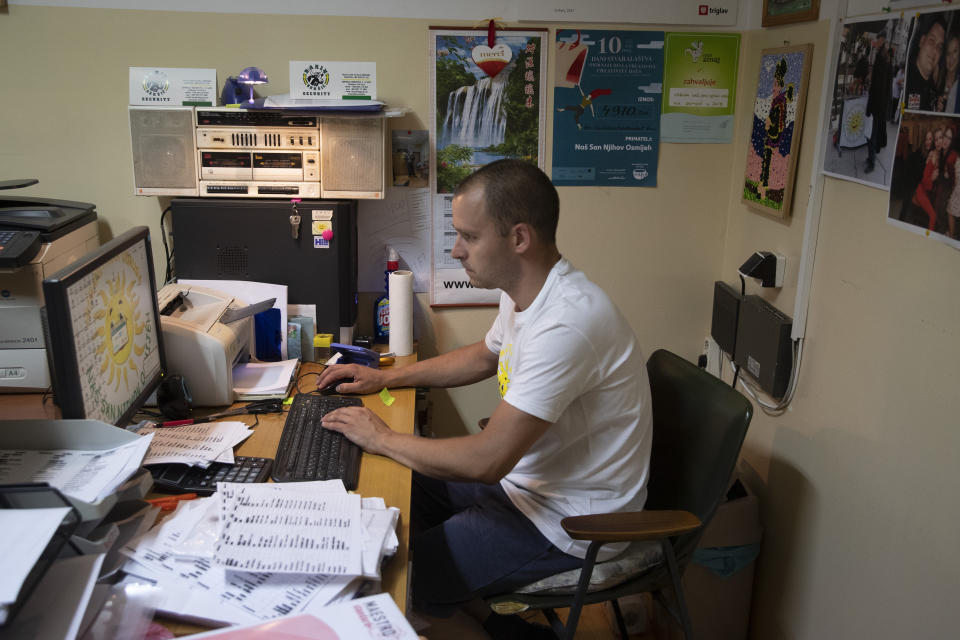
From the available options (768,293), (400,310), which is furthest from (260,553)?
(768,293)

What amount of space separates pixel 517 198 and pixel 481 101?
89cm

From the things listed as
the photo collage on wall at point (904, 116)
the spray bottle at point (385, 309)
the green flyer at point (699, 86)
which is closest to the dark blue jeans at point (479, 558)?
the spray bottle at point (385, 309)

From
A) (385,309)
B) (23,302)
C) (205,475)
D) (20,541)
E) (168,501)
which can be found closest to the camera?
(20,541)

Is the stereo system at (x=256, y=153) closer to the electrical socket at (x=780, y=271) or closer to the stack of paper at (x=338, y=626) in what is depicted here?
the electrical socket at (x=780, y=271)

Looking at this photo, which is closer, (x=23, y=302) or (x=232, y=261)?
(x=23, y=302)

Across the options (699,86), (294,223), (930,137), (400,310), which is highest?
(699,86)

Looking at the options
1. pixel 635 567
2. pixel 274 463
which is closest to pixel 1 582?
pixel 274 463

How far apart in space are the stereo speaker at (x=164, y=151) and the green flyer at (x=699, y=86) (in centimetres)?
150

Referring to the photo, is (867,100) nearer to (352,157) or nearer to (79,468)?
(352,157)

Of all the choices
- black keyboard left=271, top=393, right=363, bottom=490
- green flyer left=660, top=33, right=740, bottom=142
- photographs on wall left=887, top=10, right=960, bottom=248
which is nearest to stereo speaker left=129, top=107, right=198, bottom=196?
black keyboard left=271, top=393, right=363, bottom=490

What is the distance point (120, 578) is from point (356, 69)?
170 centimetres

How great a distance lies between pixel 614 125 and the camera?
256 centimetres

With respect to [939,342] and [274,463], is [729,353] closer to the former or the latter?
[939,342]

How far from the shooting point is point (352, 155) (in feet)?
7.70
